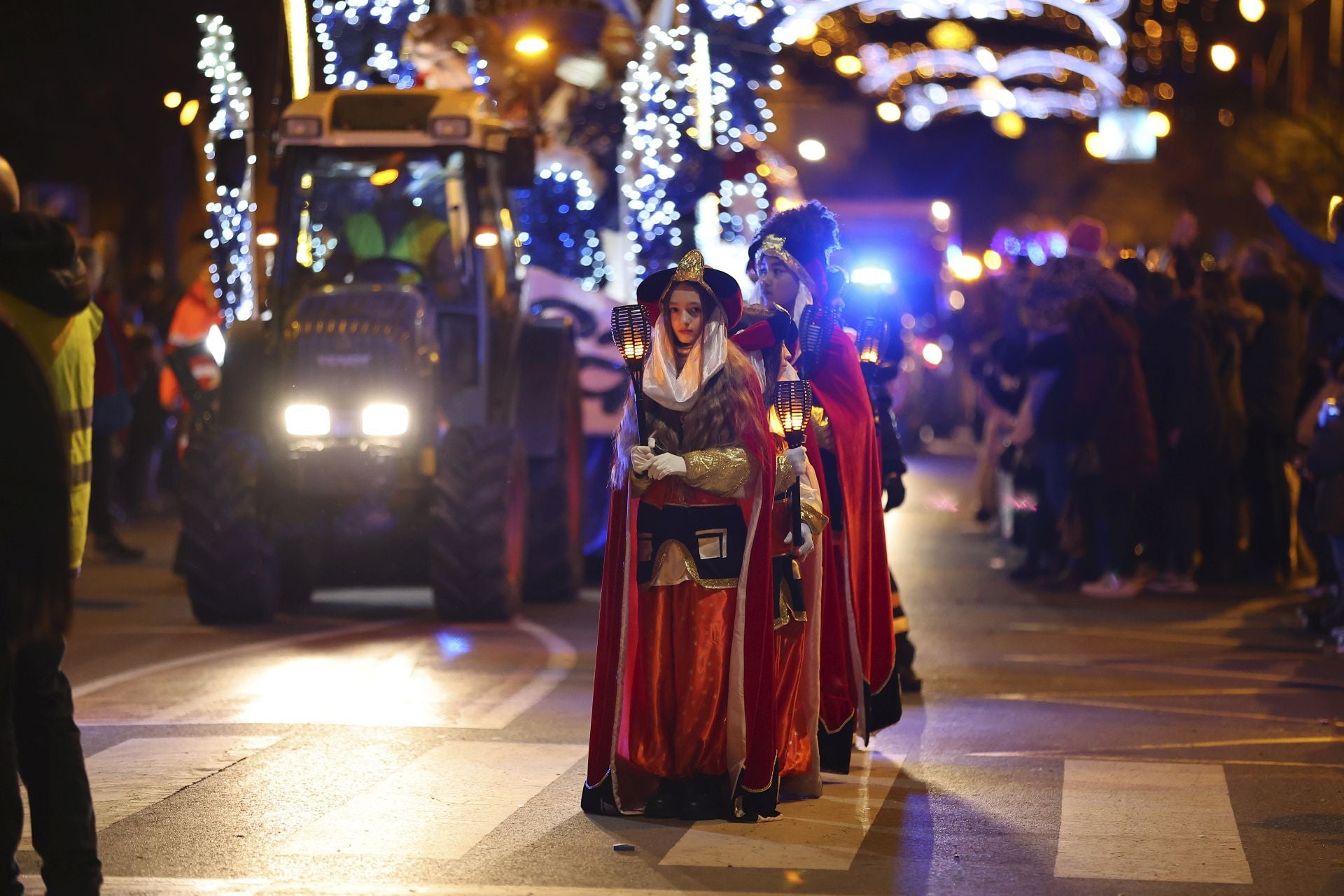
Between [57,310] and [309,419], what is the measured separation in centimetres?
553

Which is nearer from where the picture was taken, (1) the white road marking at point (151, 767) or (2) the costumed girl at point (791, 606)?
(1) the white road marking at point (151, 767)

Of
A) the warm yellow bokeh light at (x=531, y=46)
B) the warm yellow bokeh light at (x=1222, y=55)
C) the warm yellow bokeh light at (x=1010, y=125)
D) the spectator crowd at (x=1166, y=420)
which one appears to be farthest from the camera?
the warm yellow bokeh light at (x=1010, y=125)

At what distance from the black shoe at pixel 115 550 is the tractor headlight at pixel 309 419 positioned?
4.19 metres

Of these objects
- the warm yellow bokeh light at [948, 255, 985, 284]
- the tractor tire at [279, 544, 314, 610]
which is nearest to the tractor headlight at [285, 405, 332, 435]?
the tractor tire at [279, 544, 314, 610]

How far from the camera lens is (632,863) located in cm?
647

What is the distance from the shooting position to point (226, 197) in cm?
1491

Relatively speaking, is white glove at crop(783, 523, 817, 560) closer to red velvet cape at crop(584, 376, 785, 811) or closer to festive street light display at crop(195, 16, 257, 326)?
red velvet cape at crop(584, 376, 785, 811)

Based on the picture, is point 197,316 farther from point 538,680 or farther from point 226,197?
point 538,680

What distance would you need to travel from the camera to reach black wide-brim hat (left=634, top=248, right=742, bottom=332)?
7129 mm

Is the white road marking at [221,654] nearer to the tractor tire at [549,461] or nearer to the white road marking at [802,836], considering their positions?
the tractor tire at [549,461]

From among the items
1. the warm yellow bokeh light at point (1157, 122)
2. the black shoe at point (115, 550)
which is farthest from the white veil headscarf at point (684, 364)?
the warm yellow bokeh light at point (1157, 122)

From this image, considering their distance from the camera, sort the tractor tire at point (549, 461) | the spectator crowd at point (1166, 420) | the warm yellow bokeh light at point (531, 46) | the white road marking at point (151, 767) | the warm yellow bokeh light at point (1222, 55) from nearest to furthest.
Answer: the white road marking at point (151, 767) → the tractor tire at point (549, 461) → the spectator crowd at point (1166, 420) → the warm yellow bokeh light at point (531, 46) → the warm yellow bokeh light at point (1222, 55)

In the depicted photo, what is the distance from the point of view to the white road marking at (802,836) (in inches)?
257

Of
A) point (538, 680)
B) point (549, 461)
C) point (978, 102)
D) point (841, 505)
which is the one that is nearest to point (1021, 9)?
point (978, 102)
